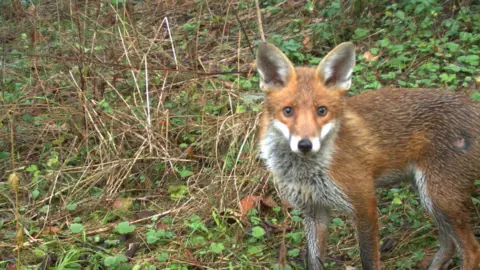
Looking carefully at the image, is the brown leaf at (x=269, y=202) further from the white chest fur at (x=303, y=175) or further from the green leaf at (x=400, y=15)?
the green leaf at (x=400, y=15)

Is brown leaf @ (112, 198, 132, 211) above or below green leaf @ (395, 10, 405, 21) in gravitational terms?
below

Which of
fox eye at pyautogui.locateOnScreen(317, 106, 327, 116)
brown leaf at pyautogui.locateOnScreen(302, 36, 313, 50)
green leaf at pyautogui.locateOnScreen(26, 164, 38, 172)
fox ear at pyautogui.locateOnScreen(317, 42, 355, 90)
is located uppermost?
fox ear at pyautogui.locateOnScreen(317, 42, 355, 90)

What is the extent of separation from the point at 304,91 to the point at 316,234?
1195 mm

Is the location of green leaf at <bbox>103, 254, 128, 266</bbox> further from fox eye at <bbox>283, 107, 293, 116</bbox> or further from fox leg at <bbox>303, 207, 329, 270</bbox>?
fox eye at <bbox>283, 107, 293, 116</bbox>

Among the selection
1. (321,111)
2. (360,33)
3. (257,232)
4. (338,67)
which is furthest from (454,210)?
(360,33)

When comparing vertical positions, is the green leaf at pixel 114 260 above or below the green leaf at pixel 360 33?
below

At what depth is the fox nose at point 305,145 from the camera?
3990 mm

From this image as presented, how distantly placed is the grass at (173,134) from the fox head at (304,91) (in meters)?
0.99

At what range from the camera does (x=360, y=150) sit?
182 inches

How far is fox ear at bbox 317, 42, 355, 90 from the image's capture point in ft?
14.5

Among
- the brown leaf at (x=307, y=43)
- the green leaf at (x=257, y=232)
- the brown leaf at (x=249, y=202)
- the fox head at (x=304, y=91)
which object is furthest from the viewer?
the brown leaf at (x=307, y=43)

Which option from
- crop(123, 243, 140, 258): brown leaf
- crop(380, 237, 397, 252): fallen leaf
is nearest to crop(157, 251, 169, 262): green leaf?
crop(123, 243, 140, 258): brown leaf

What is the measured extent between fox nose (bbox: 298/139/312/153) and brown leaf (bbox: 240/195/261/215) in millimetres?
1764

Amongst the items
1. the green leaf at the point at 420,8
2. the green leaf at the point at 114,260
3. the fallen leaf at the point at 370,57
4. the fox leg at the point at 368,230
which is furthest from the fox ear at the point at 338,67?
the green leaf at the point at 420,8
